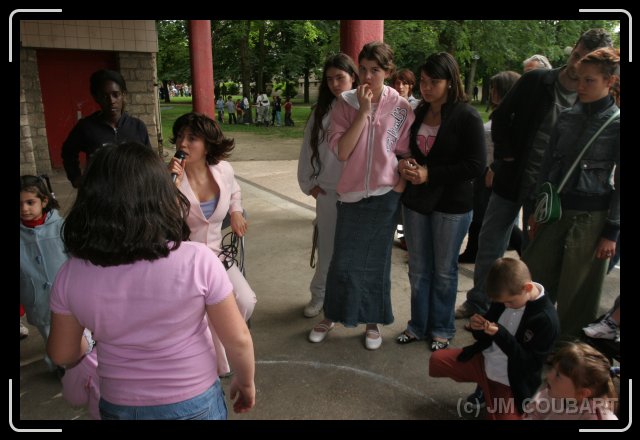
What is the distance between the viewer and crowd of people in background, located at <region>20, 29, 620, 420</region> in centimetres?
137

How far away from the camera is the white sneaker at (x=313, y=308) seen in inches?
141

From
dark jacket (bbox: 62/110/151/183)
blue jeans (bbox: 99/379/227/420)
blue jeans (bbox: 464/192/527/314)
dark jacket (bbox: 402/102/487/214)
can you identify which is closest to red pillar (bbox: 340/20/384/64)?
dark jacket (bbox: 402/102/487/214)

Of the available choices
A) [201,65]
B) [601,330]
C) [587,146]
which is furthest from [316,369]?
[201,65]

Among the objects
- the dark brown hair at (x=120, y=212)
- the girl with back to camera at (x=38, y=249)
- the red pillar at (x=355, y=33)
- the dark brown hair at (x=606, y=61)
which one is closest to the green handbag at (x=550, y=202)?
the dark brown hair at (x=606, y=61)

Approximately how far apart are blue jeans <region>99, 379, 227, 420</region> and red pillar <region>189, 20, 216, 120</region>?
24.3 ft

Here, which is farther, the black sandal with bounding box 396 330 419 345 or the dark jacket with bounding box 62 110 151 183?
the black sandal with bounding box 396 330 419 345

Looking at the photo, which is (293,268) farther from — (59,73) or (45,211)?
(59,73)

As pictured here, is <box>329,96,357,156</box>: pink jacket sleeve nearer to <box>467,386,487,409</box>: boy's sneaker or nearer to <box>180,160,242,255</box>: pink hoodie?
<box>180,160,242,255</box>: pink hoodie

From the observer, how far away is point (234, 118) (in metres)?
24.2

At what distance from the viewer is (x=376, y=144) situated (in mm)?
2826

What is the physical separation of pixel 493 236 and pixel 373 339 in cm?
109

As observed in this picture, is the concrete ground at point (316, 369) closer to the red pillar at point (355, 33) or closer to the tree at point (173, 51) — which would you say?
the red pillar at point (355, 33)

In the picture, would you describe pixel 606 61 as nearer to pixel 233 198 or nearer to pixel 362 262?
pixel 362 262
